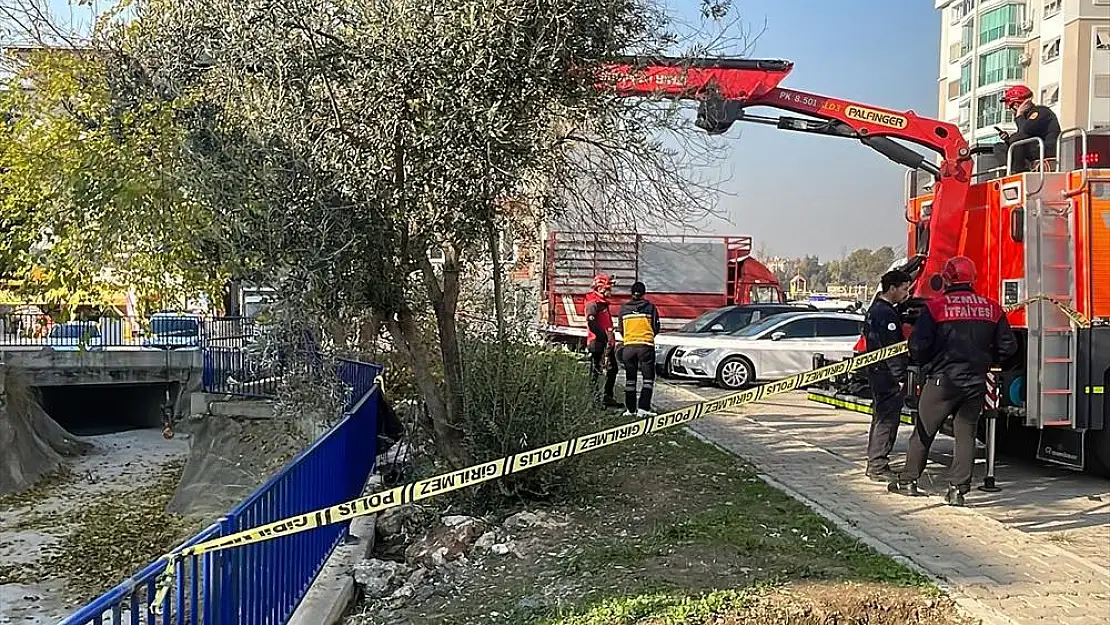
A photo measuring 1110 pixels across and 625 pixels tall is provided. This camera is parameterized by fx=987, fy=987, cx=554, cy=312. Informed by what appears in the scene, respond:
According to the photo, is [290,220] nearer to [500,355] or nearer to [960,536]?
[500,355]

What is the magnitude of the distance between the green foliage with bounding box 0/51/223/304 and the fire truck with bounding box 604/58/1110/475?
16.8 ft

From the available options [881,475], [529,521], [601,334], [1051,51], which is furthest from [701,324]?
[1051,51]

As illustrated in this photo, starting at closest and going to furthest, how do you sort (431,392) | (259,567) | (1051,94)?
(259,567) → (431,392) → (1051,94)

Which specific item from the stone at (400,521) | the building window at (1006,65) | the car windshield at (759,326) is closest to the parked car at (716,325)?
the car windshield at (759,326)

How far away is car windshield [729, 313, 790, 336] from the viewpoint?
701 inches

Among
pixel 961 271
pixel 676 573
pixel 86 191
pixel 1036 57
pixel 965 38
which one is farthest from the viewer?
pixel 965 38

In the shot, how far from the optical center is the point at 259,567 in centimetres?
491

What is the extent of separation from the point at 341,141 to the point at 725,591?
160 inches

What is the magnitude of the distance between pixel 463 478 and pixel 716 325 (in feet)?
41.4

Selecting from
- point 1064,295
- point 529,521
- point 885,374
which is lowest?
point 529,521

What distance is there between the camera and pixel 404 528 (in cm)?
787

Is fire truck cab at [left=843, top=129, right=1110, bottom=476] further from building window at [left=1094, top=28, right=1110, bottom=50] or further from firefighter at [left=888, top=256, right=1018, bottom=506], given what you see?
building window at [left=1094, top=28, right=1110, bottom=50]

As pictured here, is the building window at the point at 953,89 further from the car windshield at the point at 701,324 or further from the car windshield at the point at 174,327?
the car windshield at the point at 174,327

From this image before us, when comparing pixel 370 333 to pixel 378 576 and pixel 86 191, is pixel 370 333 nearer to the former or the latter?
pixel 378 576
